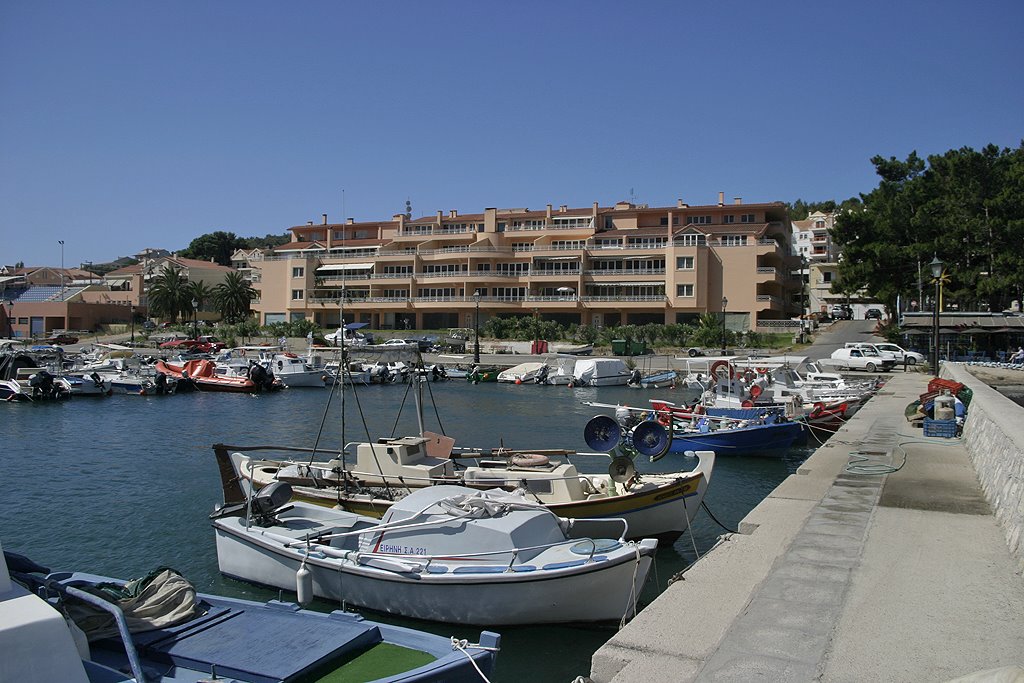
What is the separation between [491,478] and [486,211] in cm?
7472

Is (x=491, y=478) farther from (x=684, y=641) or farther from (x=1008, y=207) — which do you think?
(x=1008, y=207)

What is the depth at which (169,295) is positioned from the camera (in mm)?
95812

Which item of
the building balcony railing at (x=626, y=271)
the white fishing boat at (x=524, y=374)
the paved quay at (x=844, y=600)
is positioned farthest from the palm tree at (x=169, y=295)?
the paved quay at (x=844, y=600)

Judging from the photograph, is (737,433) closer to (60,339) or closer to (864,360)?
(864,360)

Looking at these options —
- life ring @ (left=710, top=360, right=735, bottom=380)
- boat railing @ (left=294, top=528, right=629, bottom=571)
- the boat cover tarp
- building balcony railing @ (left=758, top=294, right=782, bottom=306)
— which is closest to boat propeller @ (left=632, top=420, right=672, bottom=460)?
boat railing @ (left=294, top=528, right=629, bottom=571)

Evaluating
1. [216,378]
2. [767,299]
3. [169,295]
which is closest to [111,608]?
[216,378]

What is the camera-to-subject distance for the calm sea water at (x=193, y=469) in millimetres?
13805

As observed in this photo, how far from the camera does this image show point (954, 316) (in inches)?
1951

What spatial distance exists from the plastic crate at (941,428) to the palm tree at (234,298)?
296ft

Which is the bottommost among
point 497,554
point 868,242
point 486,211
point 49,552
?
point 49,552

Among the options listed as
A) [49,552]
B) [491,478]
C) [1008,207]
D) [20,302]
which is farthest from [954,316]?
[20,302]

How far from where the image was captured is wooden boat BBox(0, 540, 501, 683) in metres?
7.37

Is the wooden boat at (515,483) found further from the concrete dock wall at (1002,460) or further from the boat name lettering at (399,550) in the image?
the concrete dock wall at (1002,460)

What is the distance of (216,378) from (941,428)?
45.4m
